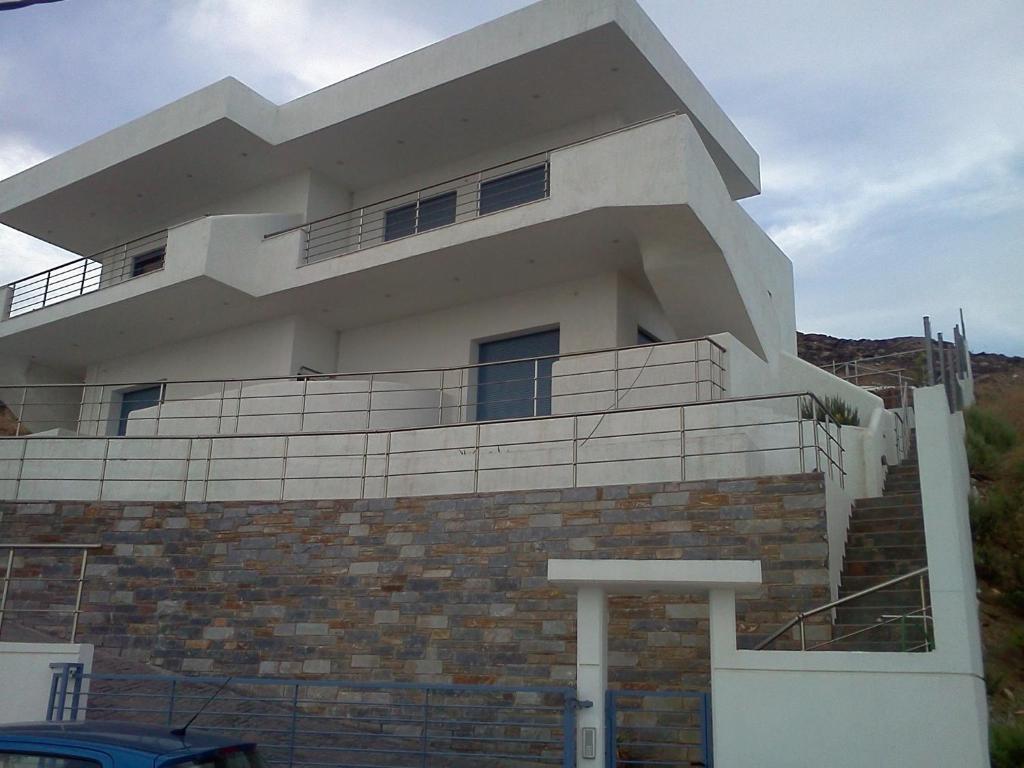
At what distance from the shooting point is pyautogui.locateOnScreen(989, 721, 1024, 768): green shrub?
8.79 metres

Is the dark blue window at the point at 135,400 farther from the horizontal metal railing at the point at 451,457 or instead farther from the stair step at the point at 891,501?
the stair step at the point at 891,501

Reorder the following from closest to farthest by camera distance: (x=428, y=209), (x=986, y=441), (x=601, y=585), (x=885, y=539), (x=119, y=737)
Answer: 1. (x=119, y=737)
2. (x=601, y=585)
3. (x=885, y=539)
4. (x=986, y=441)
5. (x=428, y=209)

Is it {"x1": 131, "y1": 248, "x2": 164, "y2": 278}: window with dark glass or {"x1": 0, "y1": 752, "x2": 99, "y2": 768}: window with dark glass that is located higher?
{"x1": 131, "y1": 248, "x2": 164, "y2": 278}: window with dark glass

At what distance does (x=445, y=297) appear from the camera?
Answer: 17484 mm

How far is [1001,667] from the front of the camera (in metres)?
12.0

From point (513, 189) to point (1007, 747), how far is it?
37.4 ft

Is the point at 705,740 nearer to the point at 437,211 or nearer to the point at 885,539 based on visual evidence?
the point at 885,539

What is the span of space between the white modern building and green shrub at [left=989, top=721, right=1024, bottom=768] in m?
1.98

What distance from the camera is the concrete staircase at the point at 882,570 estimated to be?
8.91 meters

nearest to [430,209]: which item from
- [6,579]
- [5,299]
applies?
[6,579]

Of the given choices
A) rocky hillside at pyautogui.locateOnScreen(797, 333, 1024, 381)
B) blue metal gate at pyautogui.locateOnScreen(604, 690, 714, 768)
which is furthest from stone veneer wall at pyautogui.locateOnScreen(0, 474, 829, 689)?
rocky hillside at pyautogui.locateOnScreen(797, 333, 1024, 381)

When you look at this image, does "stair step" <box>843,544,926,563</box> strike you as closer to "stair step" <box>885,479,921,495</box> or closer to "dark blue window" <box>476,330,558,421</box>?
Answer: "stair step" <box>885,479,921,495</box>

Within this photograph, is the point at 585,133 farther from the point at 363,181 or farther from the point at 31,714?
the point at 31,714

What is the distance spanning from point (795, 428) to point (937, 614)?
6268 millimetres
